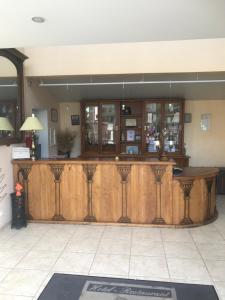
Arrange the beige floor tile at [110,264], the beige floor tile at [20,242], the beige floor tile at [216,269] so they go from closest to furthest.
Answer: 1. the beige floor tile at [216,269]
2. the beige floor tile at [110,264]
3. the beige floor tile at [20,242]

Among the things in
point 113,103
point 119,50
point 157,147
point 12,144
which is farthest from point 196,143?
point 12,144

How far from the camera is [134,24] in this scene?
2.27 meters

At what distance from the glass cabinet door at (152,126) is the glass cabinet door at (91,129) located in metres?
1.11

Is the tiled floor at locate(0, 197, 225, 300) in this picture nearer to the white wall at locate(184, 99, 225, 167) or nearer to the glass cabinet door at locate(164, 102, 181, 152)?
the glass cabinet door at locate(164, 102, 181, 152)

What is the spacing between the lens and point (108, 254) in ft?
9.88

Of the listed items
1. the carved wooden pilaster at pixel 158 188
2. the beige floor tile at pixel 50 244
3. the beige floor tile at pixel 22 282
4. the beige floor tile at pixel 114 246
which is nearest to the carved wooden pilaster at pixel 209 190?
the carved wooden pilaster at pixel 158 188

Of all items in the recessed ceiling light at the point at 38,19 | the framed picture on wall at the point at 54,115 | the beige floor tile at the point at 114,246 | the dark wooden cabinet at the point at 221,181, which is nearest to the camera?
the recessed ceiling light at the point at 38,19

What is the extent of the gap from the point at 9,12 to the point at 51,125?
3716mm

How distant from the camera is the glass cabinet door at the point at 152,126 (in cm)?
584

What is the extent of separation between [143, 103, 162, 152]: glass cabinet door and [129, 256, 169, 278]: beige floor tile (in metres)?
3.23

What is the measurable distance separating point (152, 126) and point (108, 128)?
986mm

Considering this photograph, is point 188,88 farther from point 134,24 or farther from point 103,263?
point 103,263

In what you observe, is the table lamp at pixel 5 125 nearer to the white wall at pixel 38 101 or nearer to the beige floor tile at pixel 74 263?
the white wall at pixel 38 101

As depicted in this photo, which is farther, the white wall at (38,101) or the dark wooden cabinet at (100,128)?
the dark wooden cabinet at (100,128)
